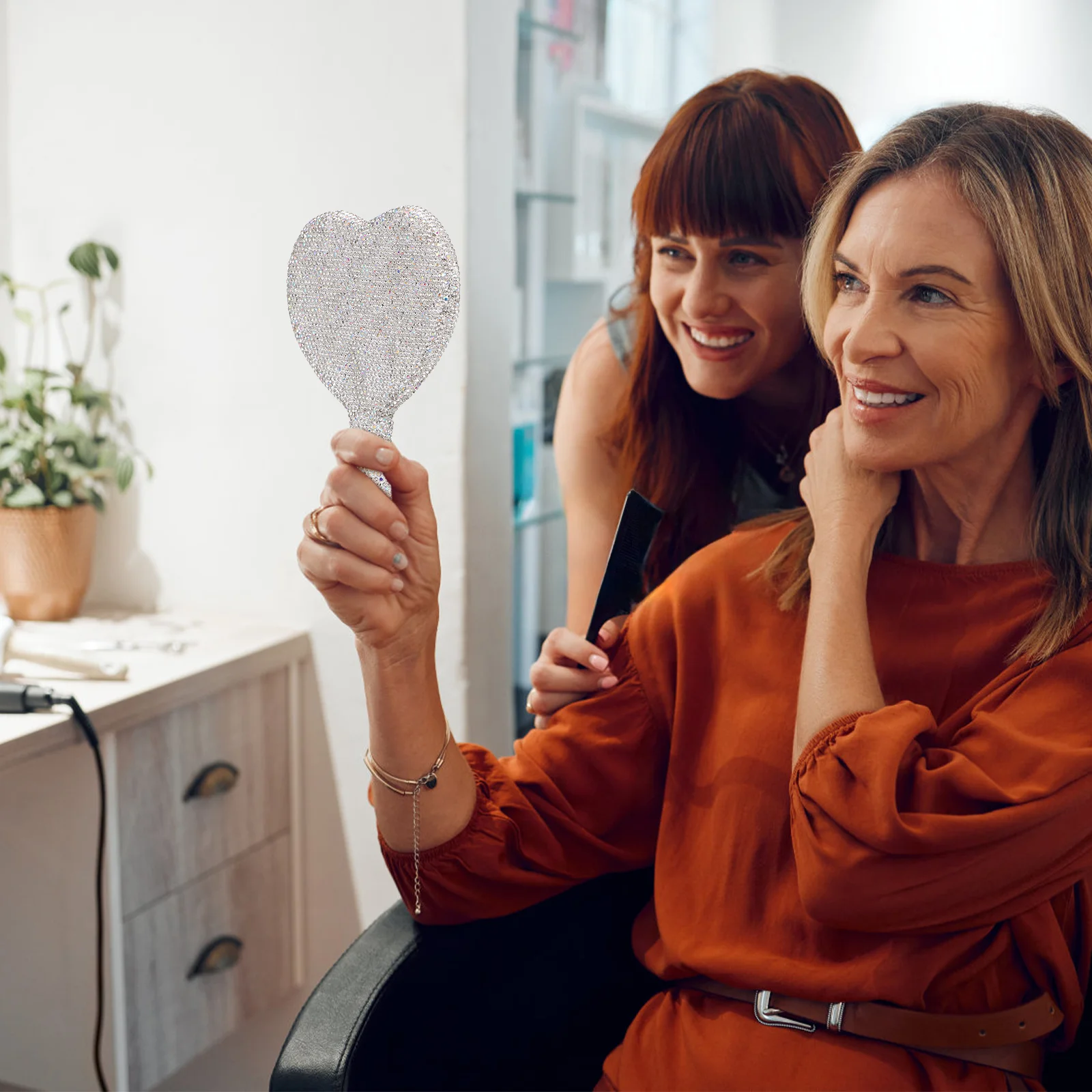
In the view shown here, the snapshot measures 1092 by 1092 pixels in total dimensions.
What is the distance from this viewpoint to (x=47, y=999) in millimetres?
1704

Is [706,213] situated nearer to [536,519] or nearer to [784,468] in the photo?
[784,468]

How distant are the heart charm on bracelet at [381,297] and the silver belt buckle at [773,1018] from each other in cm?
62

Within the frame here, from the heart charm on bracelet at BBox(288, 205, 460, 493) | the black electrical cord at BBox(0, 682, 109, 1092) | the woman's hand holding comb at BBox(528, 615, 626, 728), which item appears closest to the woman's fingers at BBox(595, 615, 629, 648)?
the woman's hand holding comb at BBox(528, 615, 626, 728)

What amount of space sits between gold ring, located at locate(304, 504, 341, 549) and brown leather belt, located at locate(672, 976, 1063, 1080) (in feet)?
2.01

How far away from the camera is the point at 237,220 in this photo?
73.9 inches

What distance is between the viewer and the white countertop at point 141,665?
1.51 meters

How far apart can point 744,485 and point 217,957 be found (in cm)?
109

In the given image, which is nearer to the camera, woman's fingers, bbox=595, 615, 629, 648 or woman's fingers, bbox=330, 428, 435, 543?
woman's fingers, bbox=330, 428, 435, 543

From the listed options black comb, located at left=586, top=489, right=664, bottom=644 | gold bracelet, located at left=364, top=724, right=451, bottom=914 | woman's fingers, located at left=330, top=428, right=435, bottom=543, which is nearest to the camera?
woman's fingers, located at left=330, top=428, right=435, bottom=543

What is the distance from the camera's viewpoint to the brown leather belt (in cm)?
106

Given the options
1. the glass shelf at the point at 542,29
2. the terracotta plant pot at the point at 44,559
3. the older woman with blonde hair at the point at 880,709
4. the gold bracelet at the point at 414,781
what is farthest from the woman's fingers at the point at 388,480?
the glass shelf at the point at 542,29

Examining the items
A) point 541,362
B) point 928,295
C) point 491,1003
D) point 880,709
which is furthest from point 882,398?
point 541,362

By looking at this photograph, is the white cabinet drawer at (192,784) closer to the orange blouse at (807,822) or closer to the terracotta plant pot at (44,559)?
the terracotta plant pot at (44,559)

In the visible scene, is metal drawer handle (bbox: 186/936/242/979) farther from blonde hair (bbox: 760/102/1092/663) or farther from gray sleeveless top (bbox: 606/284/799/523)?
blonde hair (bbox: 760/102/1092/663)
